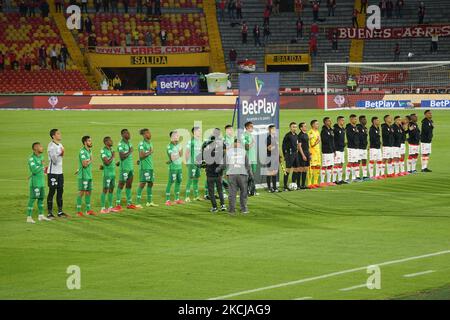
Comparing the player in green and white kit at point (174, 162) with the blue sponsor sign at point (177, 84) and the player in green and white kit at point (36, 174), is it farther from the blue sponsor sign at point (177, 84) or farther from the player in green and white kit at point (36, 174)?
the blue sponsor sign at point (177, 84)

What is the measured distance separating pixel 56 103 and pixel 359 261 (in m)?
50.2

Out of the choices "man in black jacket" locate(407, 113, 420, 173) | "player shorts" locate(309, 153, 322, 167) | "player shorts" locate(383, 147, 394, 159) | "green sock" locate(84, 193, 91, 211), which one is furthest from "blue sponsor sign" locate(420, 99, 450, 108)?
"green sock" locate(84, 193, 91, 211)

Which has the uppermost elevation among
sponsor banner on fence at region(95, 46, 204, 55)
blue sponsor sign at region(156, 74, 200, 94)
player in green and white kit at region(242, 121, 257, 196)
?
sponsor banner on fence at region(95, 46, 204, 55)

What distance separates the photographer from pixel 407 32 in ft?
237

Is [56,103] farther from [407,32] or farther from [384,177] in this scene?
[384,177]

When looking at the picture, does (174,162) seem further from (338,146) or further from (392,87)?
(392,87)

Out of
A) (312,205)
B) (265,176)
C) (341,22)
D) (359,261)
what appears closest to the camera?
(359,261)

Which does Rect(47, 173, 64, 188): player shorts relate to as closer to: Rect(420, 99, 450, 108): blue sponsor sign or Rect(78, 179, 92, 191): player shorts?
Rect(78, 179, 92, 191): player shorts

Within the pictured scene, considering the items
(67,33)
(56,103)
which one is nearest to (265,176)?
(56,103)

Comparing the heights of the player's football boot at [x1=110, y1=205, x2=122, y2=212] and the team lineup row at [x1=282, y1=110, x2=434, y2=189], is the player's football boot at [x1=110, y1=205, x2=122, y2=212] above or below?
below

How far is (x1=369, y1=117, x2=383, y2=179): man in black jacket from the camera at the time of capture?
105 ft

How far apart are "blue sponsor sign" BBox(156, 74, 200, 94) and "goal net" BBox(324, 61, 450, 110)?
1178 cm

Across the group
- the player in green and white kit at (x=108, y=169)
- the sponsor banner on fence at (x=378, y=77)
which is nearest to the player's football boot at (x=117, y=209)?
the player in green and white kit at (x=108, y=169)

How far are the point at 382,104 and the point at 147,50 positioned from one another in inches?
938
